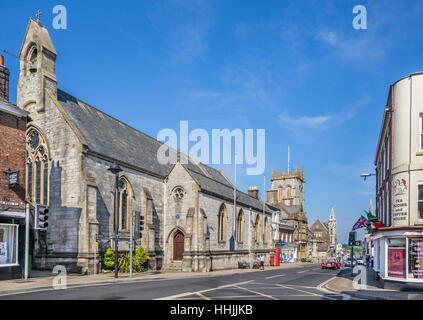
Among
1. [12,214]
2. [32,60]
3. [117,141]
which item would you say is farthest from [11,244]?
[32,60]

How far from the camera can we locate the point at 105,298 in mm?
13641

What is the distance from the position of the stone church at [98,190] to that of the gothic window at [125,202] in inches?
1.9

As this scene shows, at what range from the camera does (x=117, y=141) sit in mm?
34844

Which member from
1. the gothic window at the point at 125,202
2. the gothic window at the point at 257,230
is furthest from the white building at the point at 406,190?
the gothic window at the point at 257,230

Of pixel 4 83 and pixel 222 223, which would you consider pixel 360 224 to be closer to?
pixel 222 223

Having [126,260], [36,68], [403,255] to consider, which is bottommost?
[126,260]

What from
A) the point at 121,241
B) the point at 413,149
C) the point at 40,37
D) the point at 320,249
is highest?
the point at 40,37

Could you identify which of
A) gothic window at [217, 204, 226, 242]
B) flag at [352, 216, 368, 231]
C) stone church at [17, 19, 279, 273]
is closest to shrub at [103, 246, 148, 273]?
stone church at [17, 19, 279, 273]

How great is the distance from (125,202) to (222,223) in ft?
39.1

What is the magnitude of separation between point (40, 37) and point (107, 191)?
1297 cm

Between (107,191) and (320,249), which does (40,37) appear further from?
(320,249)

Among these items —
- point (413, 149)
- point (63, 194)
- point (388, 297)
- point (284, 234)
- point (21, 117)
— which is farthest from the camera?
point (284, 234)

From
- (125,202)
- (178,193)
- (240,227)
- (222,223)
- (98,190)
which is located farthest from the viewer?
(240,227)
